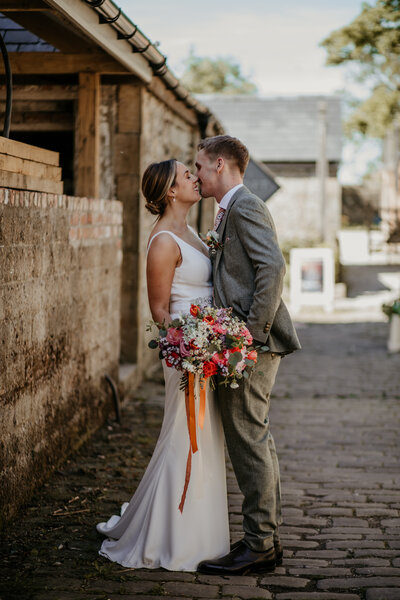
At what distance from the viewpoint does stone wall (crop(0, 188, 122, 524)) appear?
464 centimetres

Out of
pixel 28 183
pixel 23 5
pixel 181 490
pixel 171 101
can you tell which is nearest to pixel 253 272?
pixel 181 490

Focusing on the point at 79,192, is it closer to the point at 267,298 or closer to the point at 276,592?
the point at 267,298

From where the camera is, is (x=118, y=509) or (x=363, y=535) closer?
(x=363, y=535)

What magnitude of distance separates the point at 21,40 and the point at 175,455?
5.17 metres

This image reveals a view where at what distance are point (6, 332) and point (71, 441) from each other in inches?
66.7

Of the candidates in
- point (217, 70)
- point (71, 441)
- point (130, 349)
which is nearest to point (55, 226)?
point (71, 441)

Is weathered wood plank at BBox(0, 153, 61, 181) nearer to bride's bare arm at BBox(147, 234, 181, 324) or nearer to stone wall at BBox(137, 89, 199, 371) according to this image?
bride's bare arm at BBox(147, 234, 181, 324)

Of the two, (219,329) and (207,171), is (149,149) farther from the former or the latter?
(219,329)

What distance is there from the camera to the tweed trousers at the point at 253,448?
3908 mm

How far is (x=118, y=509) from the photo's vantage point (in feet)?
16.3

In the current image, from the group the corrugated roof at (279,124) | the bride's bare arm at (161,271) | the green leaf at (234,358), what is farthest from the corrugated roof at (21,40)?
the corrugated roof at (279,124)

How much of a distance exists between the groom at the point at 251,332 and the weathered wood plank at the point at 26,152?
123 cm

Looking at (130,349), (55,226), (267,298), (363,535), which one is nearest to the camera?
(267,298)

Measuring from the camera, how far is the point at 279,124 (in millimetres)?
33188
